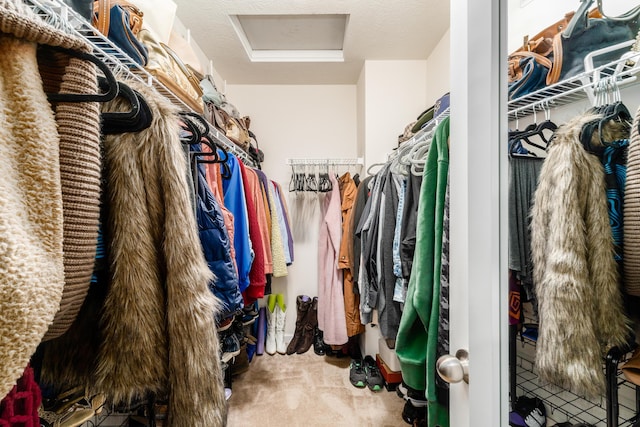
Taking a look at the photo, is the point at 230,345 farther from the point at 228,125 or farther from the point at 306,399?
the point at 228,125

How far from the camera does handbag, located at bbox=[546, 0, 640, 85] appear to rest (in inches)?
18.3

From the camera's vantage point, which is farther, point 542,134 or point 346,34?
point 346,34

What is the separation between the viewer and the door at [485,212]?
0.50 m

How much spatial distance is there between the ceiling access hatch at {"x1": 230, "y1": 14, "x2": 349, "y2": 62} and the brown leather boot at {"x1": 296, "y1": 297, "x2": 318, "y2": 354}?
213 cm

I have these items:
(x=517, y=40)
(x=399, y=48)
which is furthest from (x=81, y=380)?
(x=399, y=48)

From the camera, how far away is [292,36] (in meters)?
2.05

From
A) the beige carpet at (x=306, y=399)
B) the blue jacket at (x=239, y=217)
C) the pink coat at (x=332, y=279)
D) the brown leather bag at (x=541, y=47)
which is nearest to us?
the brown leather bag at (x=541, y=47)

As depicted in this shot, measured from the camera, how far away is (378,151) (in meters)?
2.20

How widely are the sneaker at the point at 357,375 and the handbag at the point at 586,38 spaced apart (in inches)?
75.6

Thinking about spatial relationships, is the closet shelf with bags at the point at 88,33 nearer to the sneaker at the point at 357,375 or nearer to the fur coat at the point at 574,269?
the fur coat at the point at 574,269

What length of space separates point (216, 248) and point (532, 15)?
3.54ft

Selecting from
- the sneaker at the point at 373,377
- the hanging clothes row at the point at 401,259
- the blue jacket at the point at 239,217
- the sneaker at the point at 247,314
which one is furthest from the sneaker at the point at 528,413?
the sneaker at the point at 373,377

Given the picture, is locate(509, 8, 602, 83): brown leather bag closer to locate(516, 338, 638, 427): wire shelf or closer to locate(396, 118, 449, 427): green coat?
locate(396, 118, 449, 427): green coat

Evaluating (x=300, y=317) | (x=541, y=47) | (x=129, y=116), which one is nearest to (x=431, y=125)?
(x=541, y=47)
